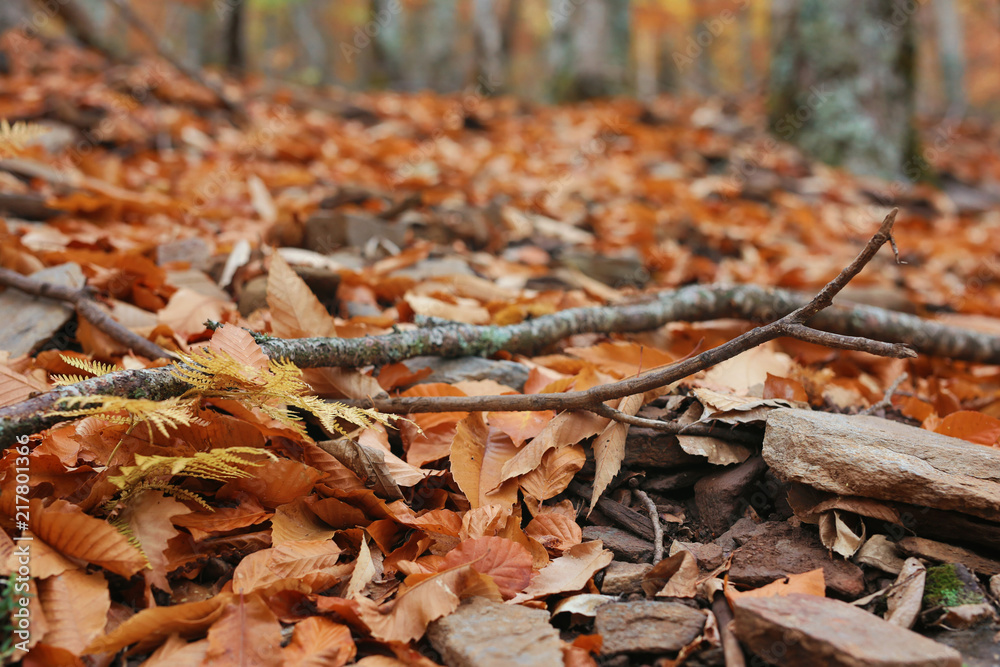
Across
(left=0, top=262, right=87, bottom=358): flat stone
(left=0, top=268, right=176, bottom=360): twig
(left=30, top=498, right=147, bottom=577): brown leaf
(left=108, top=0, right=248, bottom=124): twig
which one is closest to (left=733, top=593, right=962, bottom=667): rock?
(left=30, top=498, right=147, bottom=577): brown leaf

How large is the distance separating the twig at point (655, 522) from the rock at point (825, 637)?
26cm

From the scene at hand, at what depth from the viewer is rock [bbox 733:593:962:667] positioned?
0.90 m

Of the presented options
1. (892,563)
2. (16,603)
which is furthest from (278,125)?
(892,563)

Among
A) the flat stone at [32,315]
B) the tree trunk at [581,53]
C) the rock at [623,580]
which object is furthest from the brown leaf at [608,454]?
the tree trunk at [581,53]

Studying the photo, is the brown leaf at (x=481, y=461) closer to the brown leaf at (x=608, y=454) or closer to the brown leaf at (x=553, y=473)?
the brown leaf at (x=553, y=473)

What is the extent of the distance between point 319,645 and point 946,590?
1.06 meters

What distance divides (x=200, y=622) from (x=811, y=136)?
6827 mm

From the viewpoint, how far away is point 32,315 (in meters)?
1.78

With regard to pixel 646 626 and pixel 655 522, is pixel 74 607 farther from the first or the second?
pixel 655 522

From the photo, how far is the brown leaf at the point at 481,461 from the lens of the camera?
1360mm

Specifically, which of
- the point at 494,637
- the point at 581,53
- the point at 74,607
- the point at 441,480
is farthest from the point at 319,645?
the point at 581,53

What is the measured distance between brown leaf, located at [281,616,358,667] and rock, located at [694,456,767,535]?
2.54 ft

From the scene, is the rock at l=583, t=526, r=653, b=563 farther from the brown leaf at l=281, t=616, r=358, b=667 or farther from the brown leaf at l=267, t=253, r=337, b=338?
the brown leaf at l=267, t=253, r=337, b=338

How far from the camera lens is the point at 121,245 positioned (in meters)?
2.39
